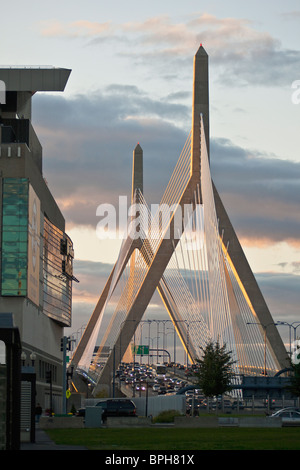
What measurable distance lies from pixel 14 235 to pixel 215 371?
1864 centimetres

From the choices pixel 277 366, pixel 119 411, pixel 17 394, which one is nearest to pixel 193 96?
pixel 277 366

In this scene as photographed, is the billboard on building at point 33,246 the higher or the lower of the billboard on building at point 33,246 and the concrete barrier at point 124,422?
the higher

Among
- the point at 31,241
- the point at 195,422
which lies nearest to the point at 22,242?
the point at 31,241

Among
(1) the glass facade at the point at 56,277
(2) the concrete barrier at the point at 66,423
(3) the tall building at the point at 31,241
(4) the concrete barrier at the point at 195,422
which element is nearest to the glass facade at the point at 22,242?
(3) the tall building at the point at 31,241

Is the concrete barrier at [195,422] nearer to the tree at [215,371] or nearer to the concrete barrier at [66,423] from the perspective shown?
the concrete barrier at [66,423]

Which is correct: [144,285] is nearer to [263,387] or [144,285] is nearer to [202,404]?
[263,387]

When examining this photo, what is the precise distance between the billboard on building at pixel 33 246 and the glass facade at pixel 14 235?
37.7 inches

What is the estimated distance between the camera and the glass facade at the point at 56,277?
3440 inches

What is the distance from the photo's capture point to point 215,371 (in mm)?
71000

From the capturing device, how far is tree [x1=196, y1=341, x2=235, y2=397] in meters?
70.6

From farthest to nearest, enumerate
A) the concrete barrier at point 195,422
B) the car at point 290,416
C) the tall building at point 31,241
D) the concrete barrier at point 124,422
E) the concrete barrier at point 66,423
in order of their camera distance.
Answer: the tall building at point 31,241 < the car at point 290,416 < the concrete barrier at point 124,422 < the concrete barrier at point 66,423 < the concrete barrier at point 195,422

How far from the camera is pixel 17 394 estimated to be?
1723 cm

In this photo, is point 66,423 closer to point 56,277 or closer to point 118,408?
point 118,408
